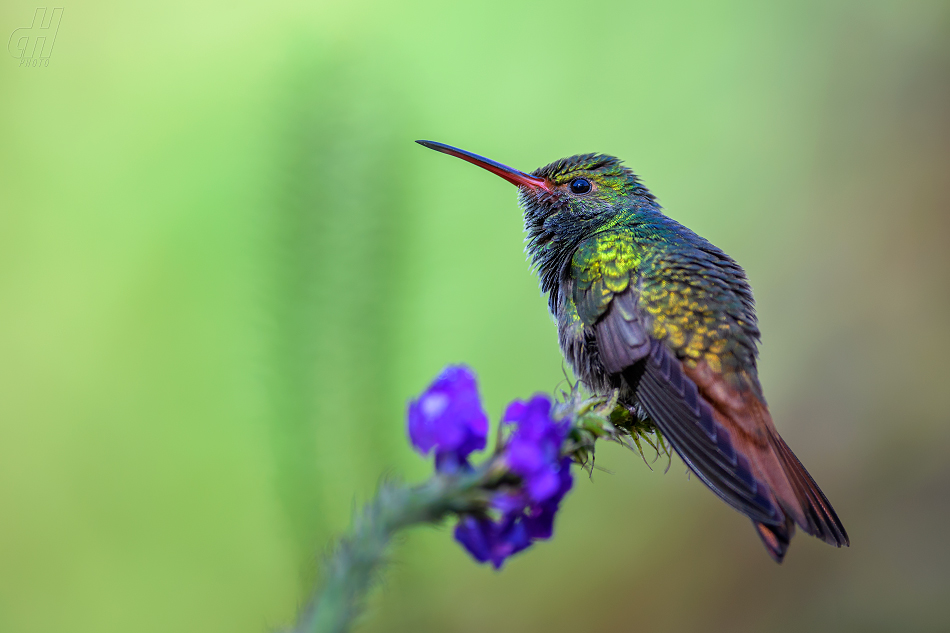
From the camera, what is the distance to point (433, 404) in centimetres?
123

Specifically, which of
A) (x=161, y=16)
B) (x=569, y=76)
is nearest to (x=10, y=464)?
(x=161, y=16)

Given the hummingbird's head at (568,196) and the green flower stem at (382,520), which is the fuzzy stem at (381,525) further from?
the hummingbird's head at (568,196)

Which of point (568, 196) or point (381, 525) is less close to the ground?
point (568, 196)

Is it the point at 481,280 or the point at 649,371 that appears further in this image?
the point at 481,280

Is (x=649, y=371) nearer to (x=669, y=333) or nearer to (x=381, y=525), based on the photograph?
(x=669, y=333)

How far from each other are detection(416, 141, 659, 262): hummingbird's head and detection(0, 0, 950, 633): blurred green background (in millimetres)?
618

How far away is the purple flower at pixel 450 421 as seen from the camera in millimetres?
1204

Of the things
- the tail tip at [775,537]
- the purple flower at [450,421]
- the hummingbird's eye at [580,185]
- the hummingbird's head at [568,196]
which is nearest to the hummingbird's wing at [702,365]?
the tail tip at [775,537]

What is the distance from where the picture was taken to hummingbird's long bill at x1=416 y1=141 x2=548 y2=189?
11.3 feet

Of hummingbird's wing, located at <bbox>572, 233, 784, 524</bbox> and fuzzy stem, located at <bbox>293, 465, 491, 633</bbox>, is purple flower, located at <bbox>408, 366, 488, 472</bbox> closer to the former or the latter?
fuzzy stem, located at <bbox>293, 465, 491, 633</bbox>
